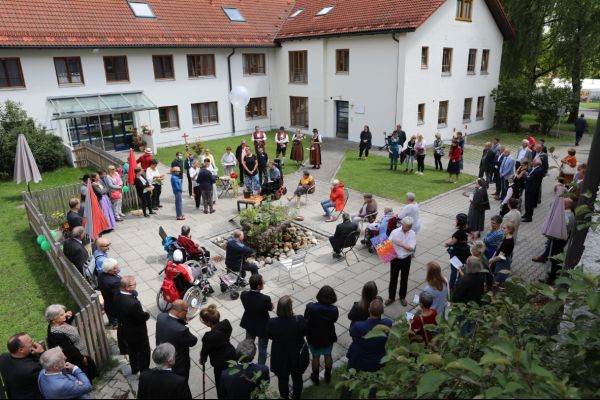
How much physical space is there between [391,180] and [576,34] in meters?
19.0

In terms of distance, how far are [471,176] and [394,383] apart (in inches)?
644

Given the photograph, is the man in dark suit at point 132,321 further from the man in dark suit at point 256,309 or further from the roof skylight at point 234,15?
the roof skylight at point 234,15

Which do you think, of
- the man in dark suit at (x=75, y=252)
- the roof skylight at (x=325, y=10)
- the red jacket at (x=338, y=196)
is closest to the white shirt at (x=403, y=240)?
the red jacket at (x=338, y=196)

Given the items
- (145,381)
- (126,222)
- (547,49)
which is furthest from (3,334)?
(547,49)

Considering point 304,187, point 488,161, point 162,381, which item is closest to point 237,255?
point 162,381

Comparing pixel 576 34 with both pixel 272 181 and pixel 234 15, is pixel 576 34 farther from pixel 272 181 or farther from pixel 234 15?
pixel 272 181

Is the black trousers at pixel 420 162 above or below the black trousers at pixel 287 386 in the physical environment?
above

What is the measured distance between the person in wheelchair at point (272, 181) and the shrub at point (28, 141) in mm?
10928

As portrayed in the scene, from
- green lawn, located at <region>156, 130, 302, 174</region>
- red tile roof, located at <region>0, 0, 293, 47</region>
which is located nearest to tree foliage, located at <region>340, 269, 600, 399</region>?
green lawn, located at <region>156, 130, 302, 174</region>

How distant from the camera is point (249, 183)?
48.2 ft

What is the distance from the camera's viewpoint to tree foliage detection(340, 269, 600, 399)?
2.12 metres

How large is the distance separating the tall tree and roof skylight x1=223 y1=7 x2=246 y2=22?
65.2 feet

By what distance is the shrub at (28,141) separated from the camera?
17.4 meters

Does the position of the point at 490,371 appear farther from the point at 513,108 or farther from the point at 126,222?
the point at 513,108
